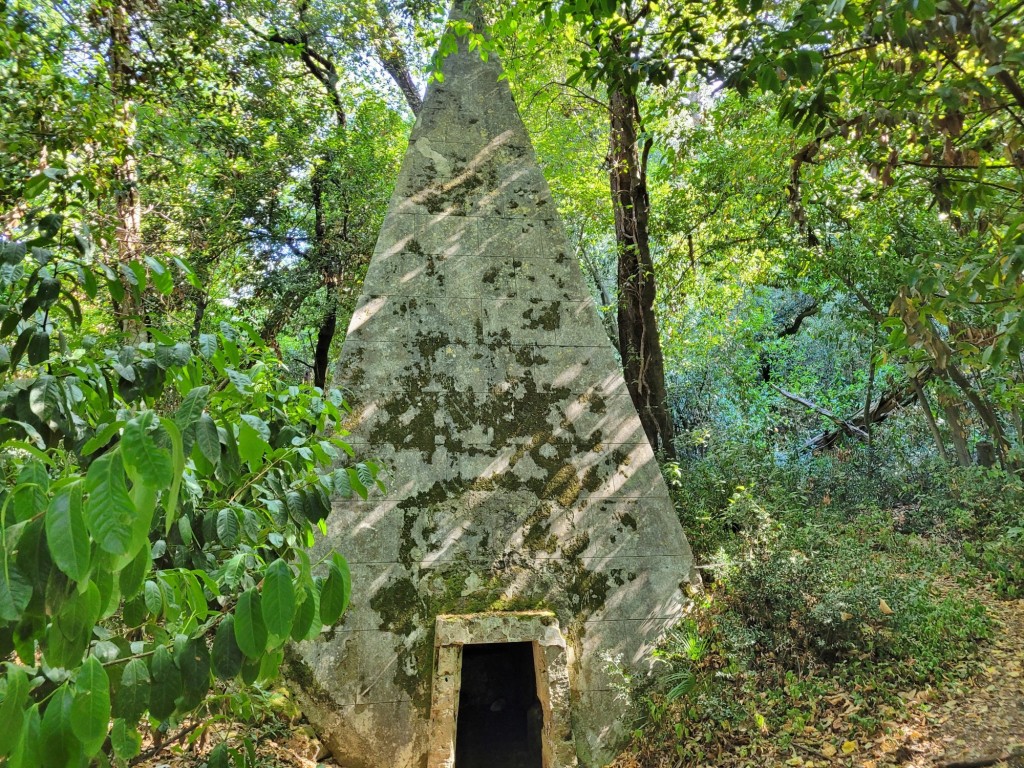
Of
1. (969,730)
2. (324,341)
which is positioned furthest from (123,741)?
(324,341)

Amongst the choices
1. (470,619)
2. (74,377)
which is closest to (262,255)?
(470,619)

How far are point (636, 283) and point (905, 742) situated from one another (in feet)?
16.4

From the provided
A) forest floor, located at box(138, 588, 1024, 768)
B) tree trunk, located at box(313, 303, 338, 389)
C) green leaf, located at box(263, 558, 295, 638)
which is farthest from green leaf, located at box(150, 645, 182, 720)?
tree trunk, located at box(313, 303, 338, 389)

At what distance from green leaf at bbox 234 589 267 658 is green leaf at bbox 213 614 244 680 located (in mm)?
133

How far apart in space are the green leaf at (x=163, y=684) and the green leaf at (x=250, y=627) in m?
0.31

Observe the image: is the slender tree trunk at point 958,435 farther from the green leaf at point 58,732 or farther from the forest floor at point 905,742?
the green leaf at point 58,732

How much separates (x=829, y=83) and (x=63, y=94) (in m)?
5.20

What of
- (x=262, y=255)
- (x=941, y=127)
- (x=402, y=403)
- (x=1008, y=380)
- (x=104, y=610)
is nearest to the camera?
(x=104, y=610)

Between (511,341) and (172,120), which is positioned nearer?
(511,341)

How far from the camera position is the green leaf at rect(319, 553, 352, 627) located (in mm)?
1325

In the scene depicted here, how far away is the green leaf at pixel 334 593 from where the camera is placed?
52.2 inches

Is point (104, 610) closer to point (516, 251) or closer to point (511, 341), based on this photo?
point (511, 341)

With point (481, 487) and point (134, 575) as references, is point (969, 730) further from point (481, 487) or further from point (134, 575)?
point (134, 575)

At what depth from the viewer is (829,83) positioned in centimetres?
272
